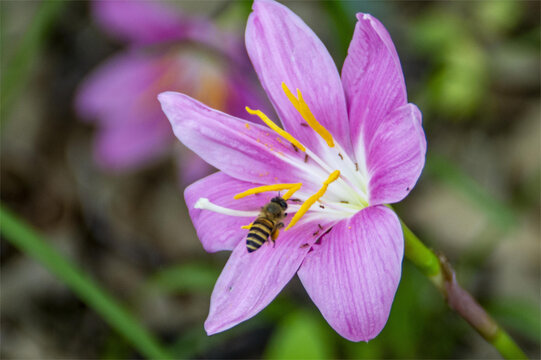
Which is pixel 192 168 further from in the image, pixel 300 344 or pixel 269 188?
pixel 269 188

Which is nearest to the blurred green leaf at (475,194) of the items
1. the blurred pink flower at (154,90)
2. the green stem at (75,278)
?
the blurred pink flower at (154,90)

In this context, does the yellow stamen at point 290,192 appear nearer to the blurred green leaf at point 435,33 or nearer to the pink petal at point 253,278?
the pink petal at point 253,278

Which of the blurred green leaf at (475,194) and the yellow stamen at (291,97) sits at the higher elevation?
the yellow stamen at (291,97)

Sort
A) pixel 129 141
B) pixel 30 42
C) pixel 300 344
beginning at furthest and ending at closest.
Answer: pixel 129 141 < pixel 30 42 < pixel 300 344

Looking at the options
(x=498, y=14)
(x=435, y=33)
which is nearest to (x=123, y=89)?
(x=435, y=33)

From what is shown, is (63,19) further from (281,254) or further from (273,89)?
(281,254)

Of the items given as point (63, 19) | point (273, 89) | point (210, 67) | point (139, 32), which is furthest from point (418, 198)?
point (63, 19)
